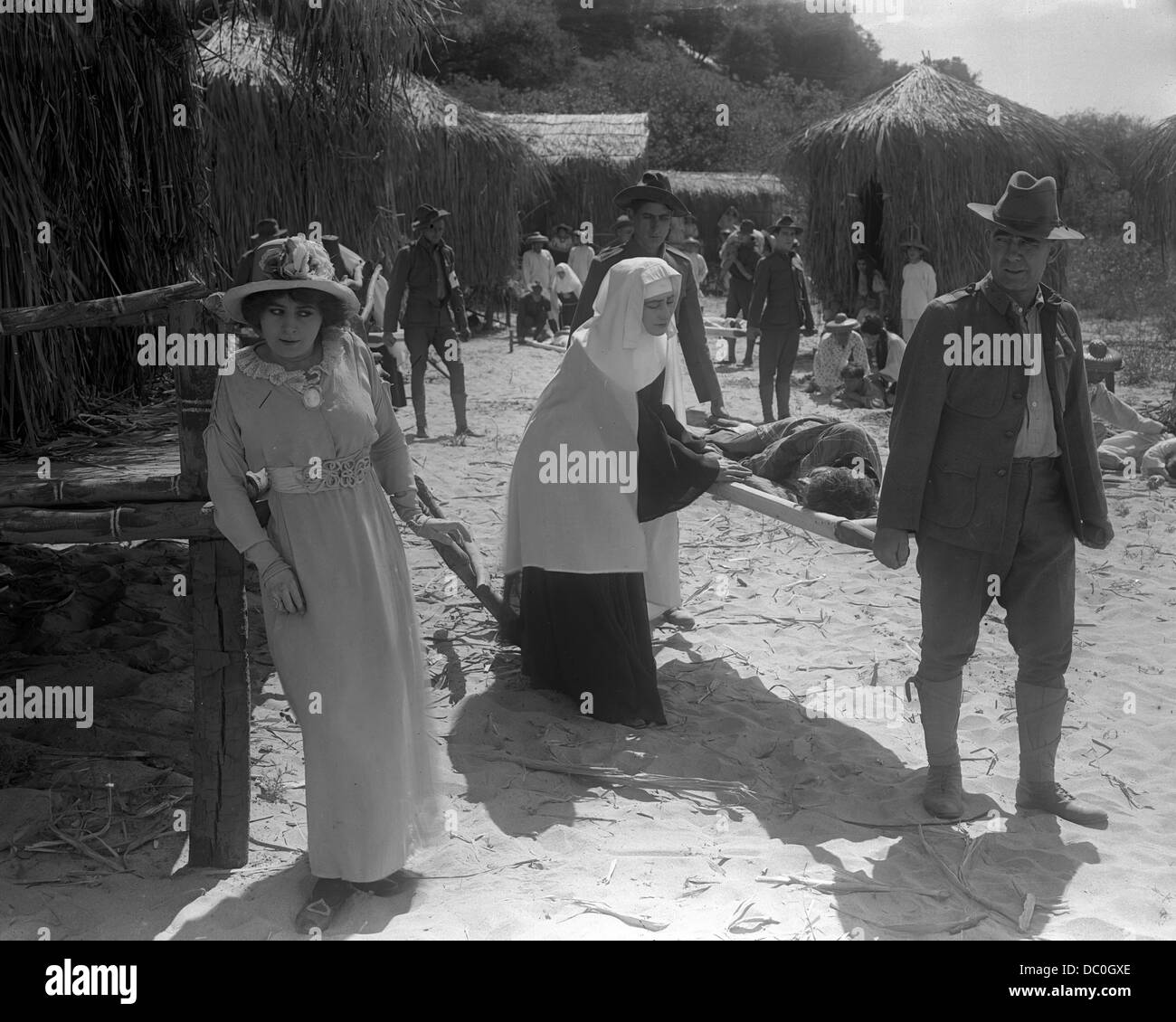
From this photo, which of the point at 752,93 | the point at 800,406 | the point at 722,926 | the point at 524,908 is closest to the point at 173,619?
the point at 524,908

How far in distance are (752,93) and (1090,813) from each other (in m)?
41.0

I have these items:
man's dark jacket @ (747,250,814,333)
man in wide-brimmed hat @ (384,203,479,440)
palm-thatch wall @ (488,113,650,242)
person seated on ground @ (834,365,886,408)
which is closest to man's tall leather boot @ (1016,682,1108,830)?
man in wide-brimmed hat @ (384,203,479,440)

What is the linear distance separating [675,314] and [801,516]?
5.60 feet

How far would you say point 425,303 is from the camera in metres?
10.3

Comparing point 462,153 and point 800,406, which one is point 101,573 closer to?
point 800,406

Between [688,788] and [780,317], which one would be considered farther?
[780,317]

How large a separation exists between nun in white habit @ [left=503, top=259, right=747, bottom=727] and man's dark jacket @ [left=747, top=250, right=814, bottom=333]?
22.2 feet

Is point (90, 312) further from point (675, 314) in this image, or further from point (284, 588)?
point (675, 314)

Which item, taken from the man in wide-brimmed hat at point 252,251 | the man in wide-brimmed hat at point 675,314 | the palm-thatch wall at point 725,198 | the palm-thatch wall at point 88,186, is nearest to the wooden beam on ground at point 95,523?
the palm-thatch wall at point 88,186

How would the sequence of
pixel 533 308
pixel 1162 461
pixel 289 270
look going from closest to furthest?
pixel 289 270 → pixel 1162 461 → pixel 533 308

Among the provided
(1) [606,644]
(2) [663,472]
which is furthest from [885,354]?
(1) [606,644]

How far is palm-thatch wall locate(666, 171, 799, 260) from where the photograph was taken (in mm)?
28484

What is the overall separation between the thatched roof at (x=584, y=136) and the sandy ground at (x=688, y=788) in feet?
59.3

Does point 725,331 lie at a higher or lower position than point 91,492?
higher
